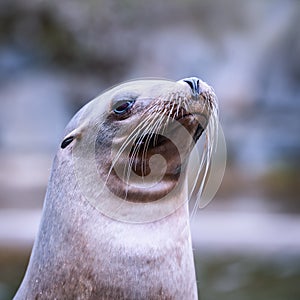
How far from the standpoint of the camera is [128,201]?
269 cm

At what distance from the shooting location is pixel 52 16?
15211mm

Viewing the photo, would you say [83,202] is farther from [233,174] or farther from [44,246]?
[233,174]

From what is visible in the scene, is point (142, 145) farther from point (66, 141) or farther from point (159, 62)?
point (159, 62)

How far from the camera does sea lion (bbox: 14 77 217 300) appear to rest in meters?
2.62

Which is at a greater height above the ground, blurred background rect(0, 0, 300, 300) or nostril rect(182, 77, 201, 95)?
blurred background rect(0, 0, 300, 300)

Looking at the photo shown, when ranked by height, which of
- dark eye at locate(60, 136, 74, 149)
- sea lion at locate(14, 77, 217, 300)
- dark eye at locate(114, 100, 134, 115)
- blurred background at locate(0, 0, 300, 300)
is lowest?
sea lion at locate(14, 77, 217, 300)

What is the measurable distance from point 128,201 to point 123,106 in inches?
13.1

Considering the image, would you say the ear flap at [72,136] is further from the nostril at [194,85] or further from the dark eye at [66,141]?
the nostril at [194,85]

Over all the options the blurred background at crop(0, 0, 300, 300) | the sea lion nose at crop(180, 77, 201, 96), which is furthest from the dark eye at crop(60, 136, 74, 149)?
the blurred background at crop(0, 0, 300, 300)

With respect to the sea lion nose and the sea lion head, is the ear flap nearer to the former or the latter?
the sea lion head

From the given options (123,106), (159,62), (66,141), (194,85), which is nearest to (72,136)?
(66,141)

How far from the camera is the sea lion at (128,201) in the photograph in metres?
2.62

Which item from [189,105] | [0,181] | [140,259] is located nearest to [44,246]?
[140,259]

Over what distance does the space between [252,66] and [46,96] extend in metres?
4.25
